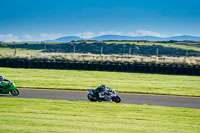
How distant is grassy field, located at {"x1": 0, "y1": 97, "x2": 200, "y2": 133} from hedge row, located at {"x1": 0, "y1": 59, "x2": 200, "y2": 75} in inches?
682

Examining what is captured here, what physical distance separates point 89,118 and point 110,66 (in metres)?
20.9

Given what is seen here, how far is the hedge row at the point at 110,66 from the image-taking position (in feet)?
101

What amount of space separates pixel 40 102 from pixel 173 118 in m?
6.59

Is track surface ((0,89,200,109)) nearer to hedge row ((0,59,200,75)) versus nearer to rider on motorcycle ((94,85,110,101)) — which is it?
rider on motorcycle ((94,85,110,101))

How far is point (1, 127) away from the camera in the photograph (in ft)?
31.8

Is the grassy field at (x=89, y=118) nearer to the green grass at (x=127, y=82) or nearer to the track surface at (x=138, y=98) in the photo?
the track surface at (x=138, y=98)

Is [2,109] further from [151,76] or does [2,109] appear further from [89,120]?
[151,76]

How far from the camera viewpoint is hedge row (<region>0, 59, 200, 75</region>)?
30920 mm

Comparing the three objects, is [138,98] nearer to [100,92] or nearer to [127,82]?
[100,92]

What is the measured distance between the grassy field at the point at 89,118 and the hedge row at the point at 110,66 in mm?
17328

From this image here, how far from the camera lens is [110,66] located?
106 feet

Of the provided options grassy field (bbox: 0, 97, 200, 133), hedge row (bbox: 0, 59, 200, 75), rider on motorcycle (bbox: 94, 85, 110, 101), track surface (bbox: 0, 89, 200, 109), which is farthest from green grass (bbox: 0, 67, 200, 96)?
grassy field (bbox: 0, 97, 200, 133)

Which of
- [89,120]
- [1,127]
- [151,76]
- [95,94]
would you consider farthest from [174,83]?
[1,127]

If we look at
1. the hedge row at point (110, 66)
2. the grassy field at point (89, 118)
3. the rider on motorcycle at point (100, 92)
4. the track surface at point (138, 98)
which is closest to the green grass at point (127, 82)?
the hedge row at point (110, 66)
